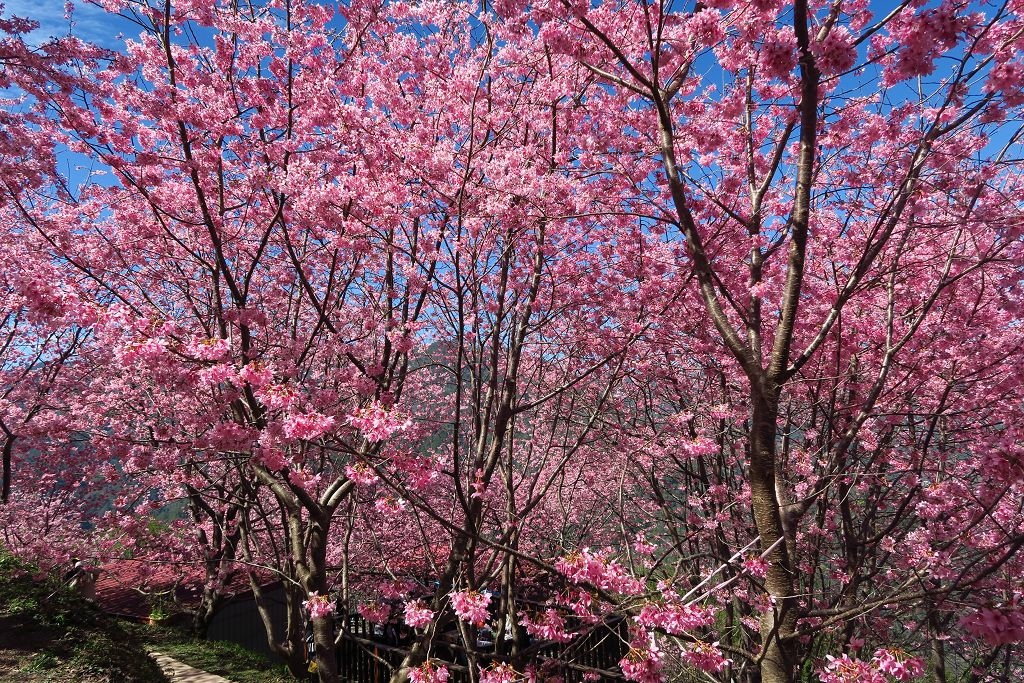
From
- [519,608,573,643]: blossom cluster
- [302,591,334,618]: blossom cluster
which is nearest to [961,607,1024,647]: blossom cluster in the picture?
[519,608,573,643]: blossom cluster

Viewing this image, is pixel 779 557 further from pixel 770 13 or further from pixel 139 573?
pixel 139 573

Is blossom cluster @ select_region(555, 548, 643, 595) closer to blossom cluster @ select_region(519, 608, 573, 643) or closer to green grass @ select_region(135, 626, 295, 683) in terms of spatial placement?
blossom cluster @ select_region(519, 608, 573, 643)

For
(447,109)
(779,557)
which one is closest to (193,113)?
(447,109)

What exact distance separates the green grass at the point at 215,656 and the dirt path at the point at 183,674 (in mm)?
134

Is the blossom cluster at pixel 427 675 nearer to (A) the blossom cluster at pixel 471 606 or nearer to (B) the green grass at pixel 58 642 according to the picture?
(A) the blossom cluster at pixel 471 606

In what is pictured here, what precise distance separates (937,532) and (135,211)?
11653mm

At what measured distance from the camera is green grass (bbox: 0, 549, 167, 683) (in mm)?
6543

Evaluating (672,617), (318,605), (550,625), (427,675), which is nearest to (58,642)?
(318,605)

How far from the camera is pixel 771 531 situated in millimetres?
4016

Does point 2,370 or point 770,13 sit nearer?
point 770,13

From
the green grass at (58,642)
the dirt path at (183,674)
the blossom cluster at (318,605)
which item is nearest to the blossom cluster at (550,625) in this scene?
the blossom cluster at (318,605)

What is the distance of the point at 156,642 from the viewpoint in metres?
11.9

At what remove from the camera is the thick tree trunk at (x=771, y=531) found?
12.9ft

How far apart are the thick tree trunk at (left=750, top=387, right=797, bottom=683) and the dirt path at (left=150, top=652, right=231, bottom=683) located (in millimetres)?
8835
